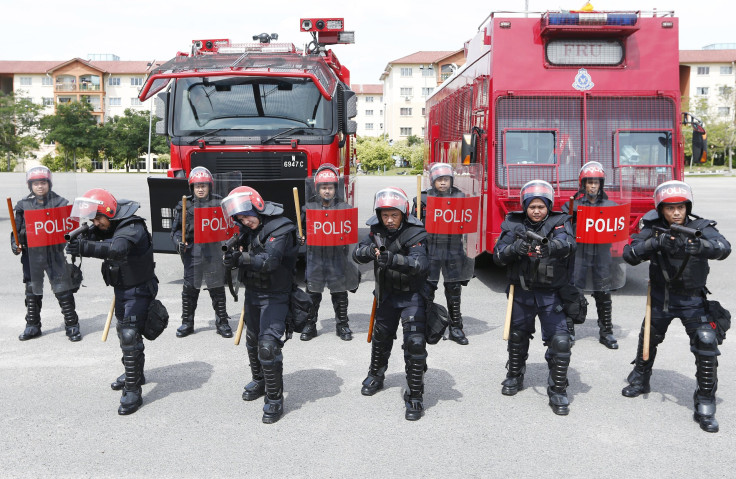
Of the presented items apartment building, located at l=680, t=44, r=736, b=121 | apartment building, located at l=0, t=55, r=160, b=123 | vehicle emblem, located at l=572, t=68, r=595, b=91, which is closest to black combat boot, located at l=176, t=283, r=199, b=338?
vehicle emblem, located at l=572, t=68, r=595, b=91

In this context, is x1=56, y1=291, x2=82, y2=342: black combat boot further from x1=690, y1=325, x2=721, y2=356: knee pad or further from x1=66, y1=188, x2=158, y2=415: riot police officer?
x1=690, y1=325, x2=721, y2=356: knee pad

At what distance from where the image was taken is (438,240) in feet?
23.5

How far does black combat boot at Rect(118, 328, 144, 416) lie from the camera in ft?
17.0

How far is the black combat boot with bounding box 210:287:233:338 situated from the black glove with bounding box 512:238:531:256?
3523 millimetres

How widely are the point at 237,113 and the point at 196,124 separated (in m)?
0.58

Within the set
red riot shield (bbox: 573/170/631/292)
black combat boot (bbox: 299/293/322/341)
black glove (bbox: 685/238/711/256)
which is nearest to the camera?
black glove (bbox: 685/238/711/256)

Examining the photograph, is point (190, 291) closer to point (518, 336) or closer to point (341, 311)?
point (341, 311)

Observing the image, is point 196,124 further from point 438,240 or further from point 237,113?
point 438,240

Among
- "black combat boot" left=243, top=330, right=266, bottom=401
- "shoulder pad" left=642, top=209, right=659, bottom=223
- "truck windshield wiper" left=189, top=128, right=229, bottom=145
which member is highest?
"truck windshield wiper" left=189, top=128, right=229, bottom=145

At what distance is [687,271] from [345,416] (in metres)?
2.76

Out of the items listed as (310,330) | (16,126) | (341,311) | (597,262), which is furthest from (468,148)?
(16,126)

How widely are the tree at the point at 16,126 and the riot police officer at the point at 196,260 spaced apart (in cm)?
6206

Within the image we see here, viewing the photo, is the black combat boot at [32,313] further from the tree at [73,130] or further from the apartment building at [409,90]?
the apartment building at [409,90]

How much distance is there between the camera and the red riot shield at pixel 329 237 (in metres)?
6.95
